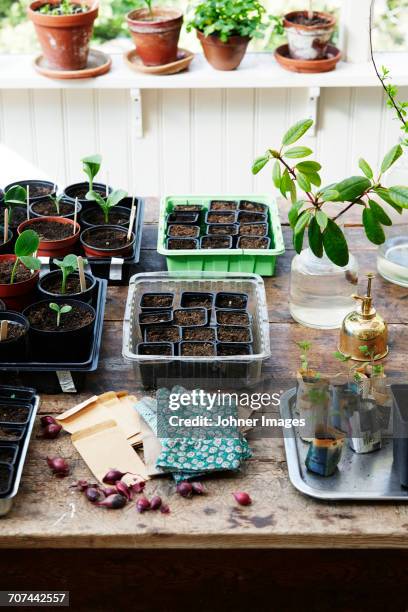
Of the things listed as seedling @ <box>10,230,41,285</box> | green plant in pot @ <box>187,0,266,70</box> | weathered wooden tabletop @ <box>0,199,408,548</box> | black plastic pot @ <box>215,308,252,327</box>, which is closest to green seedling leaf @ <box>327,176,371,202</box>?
black plastic pot @ <box>215,308,252,327</box>

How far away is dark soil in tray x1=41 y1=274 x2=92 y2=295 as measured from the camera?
202 centimetres

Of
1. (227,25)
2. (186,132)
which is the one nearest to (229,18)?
(227,25)

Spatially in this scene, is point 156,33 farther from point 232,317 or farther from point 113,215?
point 232,317

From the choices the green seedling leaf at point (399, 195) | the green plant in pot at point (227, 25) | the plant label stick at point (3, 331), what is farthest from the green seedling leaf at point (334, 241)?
the green plant in pot at point (227, 25)

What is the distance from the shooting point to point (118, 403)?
1762 millimetres

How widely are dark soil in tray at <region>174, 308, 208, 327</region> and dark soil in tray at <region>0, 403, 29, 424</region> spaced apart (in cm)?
43

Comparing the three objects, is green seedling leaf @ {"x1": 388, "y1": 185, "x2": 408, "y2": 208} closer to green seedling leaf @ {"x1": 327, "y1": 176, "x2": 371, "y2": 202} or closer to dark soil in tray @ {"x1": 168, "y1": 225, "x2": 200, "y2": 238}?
green seedling leaf @ {"x1": 327, "y1": 176, "x2": 371, "y2": 202}

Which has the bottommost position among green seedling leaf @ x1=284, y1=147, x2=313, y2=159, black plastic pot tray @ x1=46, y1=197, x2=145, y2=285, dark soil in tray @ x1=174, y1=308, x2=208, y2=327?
black plastic pot tray @ x1=46, y1=197, x2=145, y2=285

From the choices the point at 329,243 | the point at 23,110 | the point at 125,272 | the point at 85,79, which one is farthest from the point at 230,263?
the point at 23,110

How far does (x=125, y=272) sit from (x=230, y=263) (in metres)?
0.28

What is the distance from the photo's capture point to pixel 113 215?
242 centimetres

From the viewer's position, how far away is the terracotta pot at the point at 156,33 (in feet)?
10.7

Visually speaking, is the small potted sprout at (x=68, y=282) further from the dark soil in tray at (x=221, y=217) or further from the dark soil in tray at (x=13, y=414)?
the dark soil in tray at (x=221, y=217)
